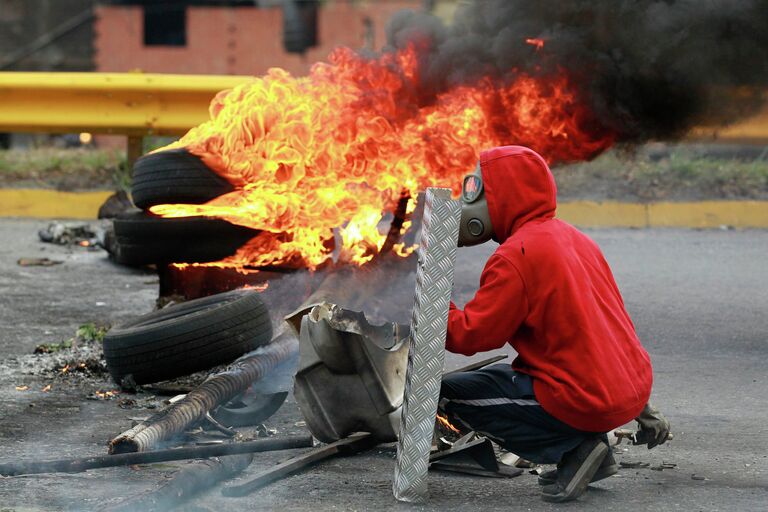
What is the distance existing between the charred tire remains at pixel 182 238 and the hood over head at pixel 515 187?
326cm

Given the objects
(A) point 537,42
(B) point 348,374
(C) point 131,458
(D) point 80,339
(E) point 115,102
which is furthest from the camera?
(E) point 115,102

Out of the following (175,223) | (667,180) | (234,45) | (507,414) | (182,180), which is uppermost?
(234,45)

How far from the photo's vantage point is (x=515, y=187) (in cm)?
427

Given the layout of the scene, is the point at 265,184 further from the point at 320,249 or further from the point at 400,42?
the point at 400,42

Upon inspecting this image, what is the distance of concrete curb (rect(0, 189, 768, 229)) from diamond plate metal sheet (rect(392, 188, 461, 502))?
7.29m

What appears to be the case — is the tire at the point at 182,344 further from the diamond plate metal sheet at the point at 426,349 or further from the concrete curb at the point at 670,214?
the concrete curb at the point at 670,214

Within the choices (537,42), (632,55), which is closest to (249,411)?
(537,42)

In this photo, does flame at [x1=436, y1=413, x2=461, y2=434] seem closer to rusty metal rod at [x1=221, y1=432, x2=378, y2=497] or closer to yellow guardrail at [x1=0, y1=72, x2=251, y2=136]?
rusty metal rod at [x1=221, y1=432, x2=378, y2=497]

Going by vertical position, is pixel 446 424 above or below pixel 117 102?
below

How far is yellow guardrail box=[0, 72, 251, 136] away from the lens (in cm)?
1128

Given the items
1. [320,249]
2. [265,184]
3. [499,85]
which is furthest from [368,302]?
[499,85]

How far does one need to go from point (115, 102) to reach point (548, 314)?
7.97 metres

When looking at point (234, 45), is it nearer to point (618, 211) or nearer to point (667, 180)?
point (667, 180)

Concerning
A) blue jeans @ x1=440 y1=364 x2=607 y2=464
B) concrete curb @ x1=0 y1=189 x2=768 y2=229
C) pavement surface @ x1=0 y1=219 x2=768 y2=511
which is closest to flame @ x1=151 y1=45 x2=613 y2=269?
pavement surface @ x1=0 y1=219 x2=768 y2=511
